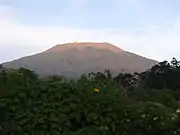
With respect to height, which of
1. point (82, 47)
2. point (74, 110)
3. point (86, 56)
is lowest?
point (74, 110)

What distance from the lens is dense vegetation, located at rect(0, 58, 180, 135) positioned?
3727 mm

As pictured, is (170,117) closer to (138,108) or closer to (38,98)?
(138,108)

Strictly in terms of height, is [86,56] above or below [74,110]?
above

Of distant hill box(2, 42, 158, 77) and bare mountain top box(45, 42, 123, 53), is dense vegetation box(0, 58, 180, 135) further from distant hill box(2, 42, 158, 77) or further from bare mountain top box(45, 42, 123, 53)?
bare mountain top box(45, 42, 123, 53)

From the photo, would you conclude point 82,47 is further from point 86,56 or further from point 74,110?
point 74,110

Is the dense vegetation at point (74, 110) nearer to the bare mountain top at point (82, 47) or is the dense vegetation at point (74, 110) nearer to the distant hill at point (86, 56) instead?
the distant hill at point (86, 56)

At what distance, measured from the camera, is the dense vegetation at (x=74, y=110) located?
3727 mm

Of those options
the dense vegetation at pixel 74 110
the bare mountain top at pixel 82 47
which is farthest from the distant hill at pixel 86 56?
the dense vegetation at pixel 74 110

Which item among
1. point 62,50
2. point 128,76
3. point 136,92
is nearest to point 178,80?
point 128,76

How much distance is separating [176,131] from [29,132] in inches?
48.8

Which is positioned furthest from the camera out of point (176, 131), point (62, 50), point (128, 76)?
point (62, 50)

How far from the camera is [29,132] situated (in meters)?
3.70

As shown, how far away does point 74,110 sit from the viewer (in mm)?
3844

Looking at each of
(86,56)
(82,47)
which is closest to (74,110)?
(86,56)
